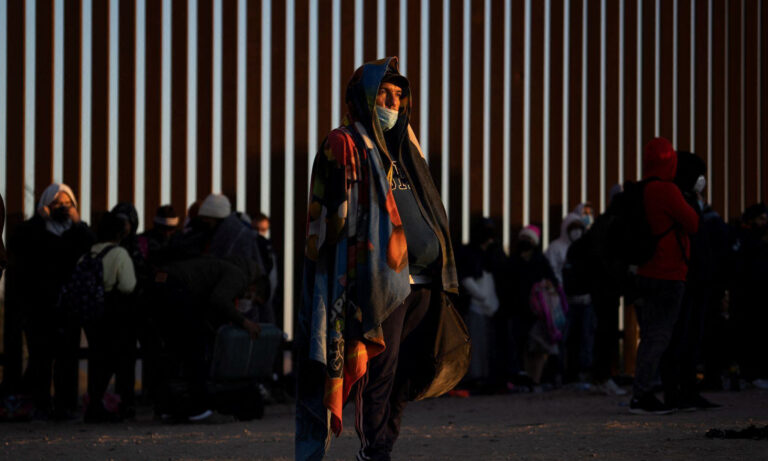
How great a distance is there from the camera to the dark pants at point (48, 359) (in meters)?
7.80

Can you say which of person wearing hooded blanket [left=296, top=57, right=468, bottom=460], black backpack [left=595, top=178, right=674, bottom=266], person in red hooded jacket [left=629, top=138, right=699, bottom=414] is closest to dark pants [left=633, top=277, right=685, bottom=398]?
person in red hooded jacket [left=629, top=138, right=699, bottom=414]

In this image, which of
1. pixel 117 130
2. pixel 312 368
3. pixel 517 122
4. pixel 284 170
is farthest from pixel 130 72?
pixel 312 368

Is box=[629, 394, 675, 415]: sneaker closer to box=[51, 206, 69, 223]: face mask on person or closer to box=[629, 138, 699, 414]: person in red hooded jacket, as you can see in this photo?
box=[629, 138, 699, 414]: person in red hooded jacket

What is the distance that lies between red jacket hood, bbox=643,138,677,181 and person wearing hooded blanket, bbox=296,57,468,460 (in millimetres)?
2919

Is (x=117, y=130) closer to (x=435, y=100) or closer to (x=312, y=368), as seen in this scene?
(x=435, y=100)

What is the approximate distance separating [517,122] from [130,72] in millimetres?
3522

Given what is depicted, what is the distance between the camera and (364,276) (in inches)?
167

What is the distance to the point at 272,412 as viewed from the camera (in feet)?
27.6

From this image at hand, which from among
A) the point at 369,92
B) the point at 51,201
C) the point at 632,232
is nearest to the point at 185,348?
the point at 51,201

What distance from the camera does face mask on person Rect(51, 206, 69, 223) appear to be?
7852 millimetres

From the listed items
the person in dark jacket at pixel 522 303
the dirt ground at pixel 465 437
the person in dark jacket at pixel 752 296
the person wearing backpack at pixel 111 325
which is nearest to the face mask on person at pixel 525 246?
the person in dark jacket at pixel 522 303

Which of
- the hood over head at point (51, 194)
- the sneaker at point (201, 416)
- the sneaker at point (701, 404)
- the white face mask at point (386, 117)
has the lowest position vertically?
the sneaker at point (201, 416)

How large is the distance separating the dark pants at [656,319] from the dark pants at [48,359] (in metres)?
3.65

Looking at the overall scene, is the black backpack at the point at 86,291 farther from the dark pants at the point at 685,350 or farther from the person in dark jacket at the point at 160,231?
Result: the dark pants at the point at 685,350
